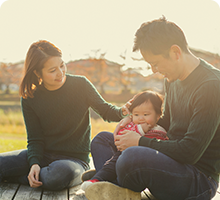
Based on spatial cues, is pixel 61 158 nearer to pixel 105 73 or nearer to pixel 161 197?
pixel 161 197

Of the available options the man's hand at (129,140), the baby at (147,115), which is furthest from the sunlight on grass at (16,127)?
the man's hand at (129,140)

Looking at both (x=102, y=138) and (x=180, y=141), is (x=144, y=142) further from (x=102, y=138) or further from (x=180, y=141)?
(x=102, y=138)

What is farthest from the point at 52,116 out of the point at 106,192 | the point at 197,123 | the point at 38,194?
the point at 197,123

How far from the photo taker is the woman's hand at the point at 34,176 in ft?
7.35

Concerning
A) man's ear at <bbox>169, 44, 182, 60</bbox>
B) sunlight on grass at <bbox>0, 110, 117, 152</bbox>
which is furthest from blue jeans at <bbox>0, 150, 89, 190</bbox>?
sunlight on grass at <bbox>0, 110, 117, 152</bbox>

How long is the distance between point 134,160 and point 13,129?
835cm

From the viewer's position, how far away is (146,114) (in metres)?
2.17

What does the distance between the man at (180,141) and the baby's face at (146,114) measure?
31 cm

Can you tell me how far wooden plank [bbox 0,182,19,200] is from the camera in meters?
2.11

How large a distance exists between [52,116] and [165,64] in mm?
1314

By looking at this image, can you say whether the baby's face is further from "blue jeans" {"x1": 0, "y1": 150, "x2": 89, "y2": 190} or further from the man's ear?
"blue jeans" {"x1": 0, "y1": 150, "x2": 89, "y2": 190}

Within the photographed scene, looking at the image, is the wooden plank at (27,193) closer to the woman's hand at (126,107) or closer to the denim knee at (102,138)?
the denim knee at (102,138)

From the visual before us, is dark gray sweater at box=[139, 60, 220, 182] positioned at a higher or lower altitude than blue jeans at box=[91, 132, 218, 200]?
higher

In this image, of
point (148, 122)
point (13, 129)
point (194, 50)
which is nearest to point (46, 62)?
point (148, 122)
